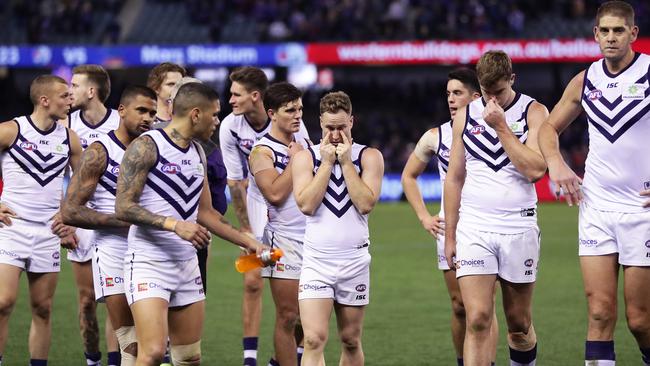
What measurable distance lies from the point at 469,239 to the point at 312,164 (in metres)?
1.19

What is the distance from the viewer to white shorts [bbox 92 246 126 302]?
7590 millimetres

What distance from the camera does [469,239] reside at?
7.52m

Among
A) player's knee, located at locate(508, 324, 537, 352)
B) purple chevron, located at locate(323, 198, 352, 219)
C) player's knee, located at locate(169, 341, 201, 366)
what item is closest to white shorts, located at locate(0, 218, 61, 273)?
player's knee, located at locate(169, 341, 201, 366)

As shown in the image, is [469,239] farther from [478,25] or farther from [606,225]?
[478,25]

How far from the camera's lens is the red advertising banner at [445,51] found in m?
32.8

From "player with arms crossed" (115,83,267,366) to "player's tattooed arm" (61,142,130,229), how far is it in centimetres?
34

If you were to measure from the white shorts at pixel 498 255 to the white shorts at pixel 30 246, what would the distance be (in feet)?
11.1

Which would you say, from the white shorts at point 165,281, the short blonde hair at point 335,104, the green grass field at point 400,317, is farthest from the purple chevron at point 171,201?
the green grass field at point 400,317

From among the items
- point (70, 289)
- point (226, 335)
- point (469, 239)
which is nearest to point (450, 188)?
point (469, 239)

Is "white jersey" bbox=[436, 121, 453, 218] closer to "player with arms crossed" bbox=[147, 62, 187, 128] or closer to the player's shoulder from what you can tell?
the player's shoulder

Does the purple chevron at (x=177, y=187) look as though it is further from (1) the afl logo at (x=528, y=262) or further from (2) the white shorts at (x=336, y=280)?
(1) the afl logo at (x=528, y=262)

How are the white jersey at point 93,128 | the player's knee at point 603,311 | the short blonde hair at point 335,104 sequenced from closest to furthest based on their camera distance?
the player's knee at point 603,311 < the short blonde hair at point 335,104 < the white jersey at point 93,128

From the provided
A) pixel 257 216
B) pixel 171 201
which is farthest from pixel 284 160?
pixel 171 201

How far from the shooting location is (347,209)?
24.3 feet
